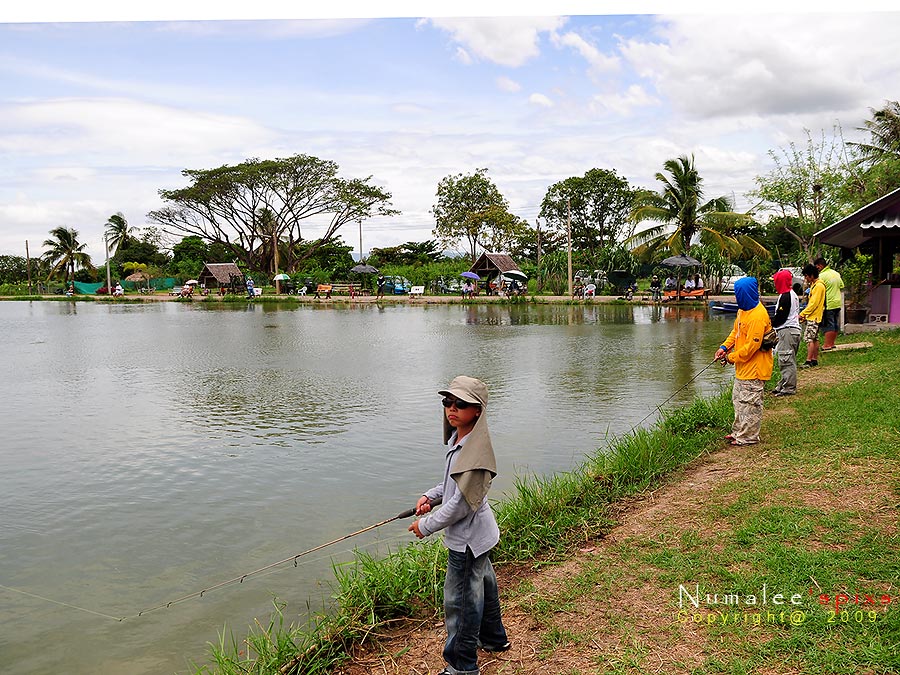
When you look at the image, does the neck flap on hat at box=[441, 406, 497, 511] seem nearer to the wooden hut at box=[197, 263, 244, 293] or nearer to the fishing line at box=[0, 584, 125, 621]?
the fishing line at box=[0, 584, 125, 621]

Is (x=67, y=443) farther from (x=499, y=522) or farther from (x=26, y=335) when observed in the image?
(x=26, y=335)

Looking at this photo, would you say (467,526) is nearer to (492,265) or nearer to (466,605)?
(466,605)

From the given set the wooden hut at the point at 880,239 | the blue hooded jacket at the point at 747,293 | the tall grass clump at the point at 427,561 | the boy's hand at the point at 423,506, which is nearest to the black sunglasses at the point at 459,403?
the boy's hand at the point at 423,506

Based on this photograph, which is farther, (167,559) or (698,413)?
(698,413)

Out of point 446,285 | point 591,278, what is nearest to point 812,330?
point 591,278

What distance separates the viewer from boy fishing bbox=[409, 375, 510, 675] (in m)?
3.07

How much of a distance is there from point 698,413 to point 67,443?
7.07 m

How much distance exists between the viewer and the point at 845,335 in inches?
518

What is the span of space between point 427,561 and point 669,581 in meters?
1.38

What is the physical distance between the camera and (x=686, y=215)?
31.7 metres

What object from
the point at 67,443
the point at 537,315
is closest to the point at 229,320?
the point at 537,315

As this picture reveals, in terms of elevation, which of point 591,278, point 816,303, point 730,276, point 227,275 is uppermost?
point 227,275

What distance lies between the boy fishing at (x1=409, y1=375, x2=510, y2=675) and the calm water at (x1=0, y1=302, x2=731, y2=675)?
5.08ft

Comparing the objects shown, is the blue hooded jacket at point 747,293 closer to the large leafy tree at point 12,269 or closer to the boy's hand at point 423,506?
the boy's hand at point 423,506
